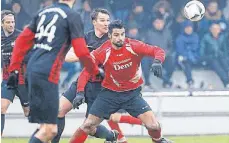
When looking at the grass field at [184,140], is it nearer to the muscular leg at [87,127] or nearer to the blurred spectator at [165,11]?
the muscular leg at [87,127]

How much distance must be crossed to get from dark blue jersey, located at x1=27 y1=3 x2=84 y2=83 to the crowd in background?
811 centimetres

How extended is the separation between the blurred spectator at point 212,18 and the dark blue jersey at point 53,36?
903 cm

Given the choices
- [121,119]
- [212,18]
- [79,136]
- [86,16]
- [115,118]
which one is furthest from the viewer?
[212,18]

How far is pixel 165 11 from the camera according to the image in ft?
55.9

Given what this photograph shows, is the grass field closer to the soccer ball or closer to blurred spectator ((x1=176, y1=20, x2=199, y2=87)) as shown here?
the soccer ball

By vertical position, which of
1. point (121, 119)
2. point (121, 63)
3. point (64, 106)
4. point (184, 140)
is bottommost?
point (184, 140)

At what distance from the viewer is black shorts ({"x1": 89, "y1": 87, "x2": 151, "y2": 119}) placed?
10.3 m

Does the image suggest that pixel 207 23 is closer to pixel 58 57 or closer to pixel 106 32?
pixel 106 32

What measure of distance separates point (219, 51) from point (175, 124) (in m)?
2.98

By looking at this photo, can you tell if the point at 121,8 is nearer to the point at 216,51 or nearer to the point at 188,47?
the point at 188,47

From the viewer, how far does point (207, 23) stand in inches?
670

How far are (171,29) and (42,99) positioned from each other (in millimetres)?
9041

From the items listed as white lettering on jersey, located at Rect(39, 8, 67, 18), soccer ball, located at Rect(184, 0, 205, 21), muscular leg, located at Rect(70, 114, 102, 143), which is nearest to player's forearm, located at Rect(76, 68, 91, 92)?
muscular leg, located at Rect(70, 114, 102, 143)

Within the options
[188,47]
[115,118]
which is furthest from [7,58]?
[188,47]
